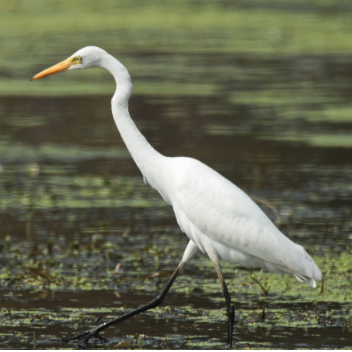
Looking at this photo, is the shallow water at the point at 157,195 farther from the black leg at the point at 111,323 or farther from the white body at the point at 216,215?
the white body at the point at 216,215

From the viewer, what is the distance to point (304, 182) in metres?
7.20

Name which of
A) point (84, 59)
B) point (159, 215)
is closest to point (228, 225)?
point (84, 59)

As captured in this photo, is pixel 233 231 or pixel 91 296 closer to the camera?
pixel 233 231

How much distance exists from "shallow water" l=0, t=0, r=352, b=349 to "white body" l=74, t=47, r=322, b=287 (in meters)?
0.29

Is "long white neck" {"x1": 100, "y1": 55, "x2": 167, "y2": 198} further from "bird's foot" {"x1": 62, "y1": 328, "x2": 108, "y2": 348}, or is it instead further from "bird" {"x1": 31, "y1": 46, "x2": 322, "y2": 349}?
"bird's foot" {"x1": 62, "y1": 328, "x2": 108, "y2": 348}

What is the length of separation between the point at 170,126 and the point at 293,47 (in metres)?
7.38

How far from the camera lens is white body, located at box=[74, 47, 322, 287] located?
4.15 m

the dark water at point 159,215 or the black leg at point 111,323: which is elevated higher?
the black leg at point 111,323

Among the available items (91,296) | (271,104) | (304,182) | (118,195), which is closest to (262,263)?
(91,296)

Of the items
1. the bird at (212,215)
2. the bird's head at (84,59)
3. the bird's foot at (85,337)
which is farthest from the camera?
the bird's head at (84,59)

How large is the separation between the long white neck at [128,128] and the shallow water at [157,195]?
73 centimetres

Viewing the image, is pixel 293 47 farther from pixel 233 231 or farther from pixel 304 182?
pixel 233 231

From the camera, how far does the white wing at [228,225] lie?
4.15m

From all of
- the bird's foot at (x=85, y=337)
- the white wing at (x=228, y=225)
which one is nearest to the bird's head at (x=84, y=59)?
the white wing at (x=228, y=225)
